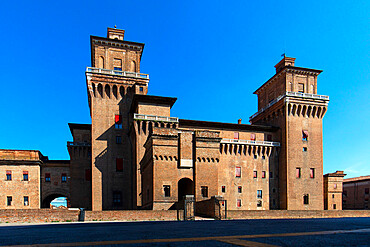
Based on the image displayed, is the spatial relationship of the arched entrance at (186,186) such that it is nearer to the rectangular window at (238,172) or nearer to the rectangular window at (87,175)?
the rectangular window at (238,172)

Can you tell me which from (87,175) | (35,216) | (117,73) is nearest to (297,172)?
(117,73)

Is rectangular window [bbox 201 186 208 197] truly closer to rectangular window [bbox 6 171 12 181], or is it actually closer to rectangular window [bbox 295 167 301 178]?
rectangular window [bbox 295 167 301 178]

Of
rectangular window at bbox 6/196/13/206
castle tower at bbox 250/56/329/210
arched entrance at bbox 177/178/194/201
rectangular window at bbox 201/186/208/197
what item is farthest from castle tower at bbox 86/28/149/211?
castle tower at bbox 250/56/329/210

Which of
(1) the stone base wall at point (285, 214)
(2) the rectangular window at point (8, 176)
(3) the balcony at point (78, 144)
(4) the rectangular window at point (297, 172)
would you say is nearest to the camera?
(1) the stone base wall at point (285, 214)

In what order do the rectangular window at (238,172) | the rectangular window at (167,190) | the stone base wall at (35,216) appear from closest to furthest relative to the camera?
the stone base wall at (35,216) < the rectangular window at (167,190) < the rectangular window at (238,172)

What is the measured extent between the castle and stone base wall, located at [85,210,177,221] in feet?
27.5

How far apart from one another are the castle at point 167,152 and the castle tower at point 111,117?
152 millimetres

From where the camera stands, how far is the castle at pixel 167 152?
41.5 m

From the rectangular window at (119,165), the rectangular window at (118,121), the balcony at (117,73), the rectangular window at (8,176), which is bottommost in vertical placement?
the rectangular window at (8,176)

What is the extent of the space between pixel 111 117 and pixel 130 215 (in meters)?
22.8

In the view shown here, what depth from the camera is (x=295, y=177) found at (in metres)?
54.5

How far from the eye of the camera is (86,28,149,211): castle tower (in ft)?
154

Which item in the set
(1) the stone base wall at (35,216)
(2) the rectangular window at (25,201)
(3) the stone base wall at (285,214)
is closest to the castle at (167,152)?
(2) the rectangular window at (25,201)

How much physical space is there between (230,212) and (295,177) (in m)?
27.8
